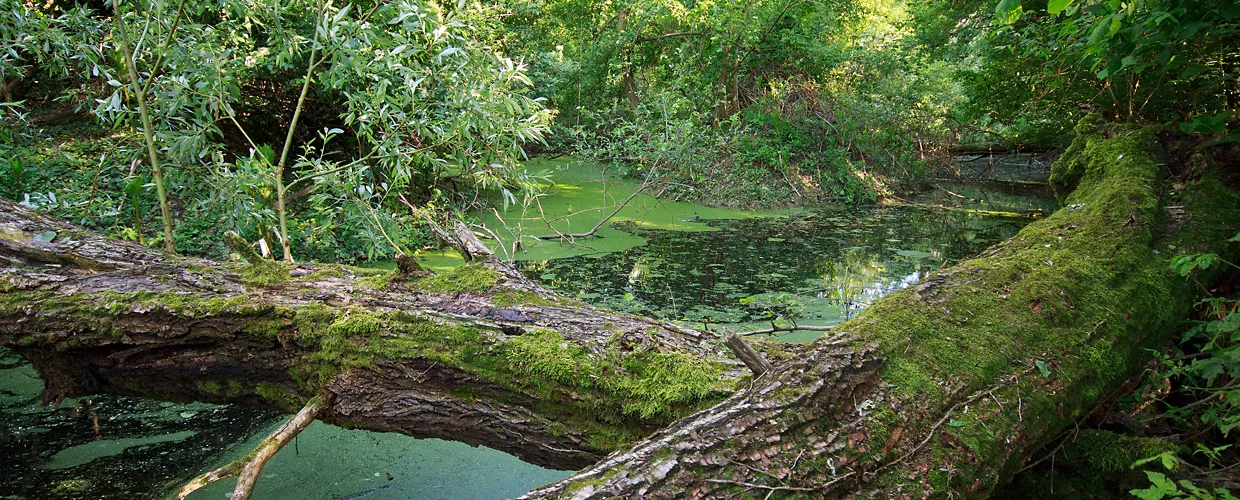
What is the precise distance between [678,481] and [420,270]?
1197mm

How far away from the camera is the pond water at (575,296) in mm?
2443

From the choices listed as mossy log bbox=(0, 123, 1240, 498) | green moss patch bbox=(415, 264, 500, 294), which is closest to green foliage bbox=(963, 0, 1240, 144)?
mossy log bbox=(0, 123, 1240, 498)

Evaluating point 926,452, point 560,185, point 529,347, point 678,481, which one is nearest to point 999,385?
point 926,452

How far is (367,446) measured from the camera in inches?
106

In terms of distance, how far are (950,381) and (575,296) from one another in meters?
2.67

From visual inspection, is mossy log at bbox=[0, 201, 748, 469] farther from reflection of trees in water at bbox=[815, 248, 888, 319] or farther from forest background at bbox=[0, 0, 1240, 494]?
reflection of trees in water at bbox=[815, 248, 888, 319]

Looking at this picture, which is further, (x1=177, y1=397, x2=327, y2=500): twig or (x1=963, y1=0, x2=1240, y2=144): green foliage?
(x1=963, y1=0, x2=1240, y2=144): green foliage

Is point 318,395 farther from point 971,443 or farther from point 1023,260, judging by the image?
point 1023,260

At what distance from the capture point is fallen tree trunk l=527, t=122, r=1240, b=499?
1.29m

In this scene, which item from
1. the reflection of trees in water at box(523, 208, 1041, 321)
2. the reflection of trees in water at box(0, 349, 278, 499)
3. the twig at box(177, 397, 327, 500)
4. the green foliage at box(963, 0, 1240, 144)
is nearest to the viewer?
the twig at box(177, 397, 327, 500)

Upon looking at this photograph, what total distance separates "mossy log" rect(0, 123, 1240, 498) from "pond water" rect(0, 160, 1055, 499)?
50 cm

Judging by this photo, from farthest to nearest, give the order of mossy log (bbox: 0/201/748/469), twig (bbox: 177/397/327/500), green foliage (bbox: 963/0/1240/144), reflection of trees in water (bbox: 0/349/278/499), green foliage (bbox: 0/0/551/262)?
1. green foliage (bbox: 0/0/551/262)
2. reflection of trees in water (bbox: 0/349/278/499)
3. green foliage (bbox: 963/0/1240/144)
4. mossy log (bbox: 0/201/748/469)
5. twig (bbox: 177/397/327/500)

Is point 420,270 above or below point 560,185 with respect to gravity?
above

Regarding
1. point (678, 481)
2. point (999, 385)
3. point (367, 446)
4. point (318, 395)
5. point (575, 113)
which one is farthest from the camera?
point (575, 113)
